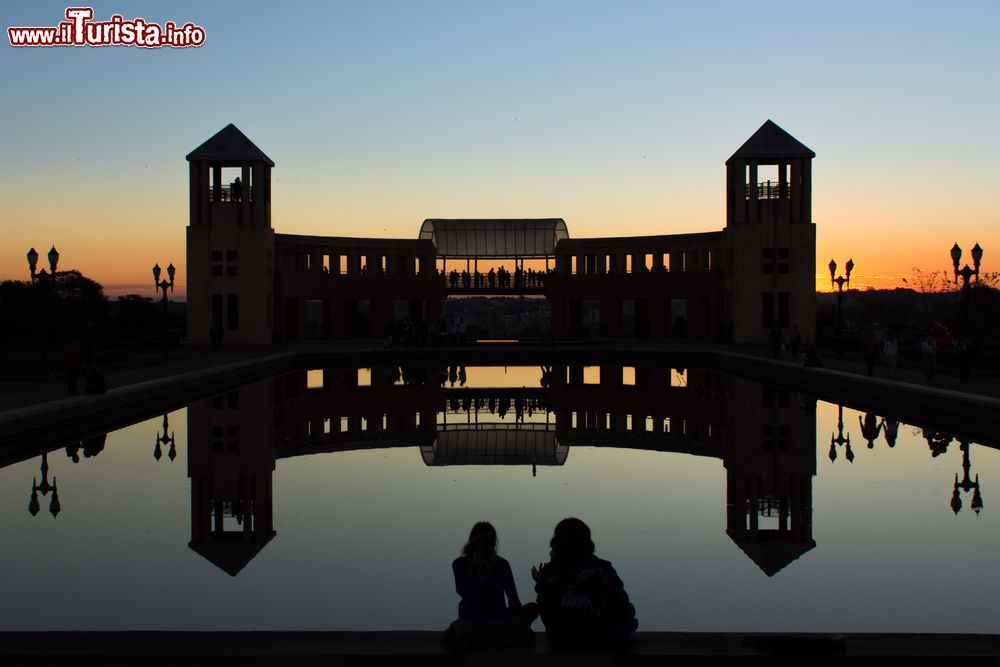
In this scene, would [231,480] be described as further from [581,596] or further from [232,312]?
[232,312]

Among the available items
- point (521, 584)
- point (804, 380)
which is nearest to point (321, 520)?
point (521, 584)

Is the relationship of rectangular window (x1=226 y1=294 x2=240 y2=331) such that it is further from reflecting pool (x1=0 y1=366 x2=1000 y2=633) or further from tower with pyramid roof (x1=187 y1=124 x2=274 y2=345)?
reflecting pool (x1=0 y1=366 x2=1000 y2=633)

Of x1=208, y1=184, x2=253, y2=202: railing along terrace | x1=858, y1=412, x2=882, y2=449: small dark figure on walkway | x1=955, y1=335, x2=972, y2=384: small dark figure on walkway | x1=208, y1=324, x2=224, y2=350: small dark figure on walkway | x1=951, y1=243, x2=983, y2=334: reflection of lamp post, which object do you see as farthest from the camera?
x1=208, y1=184, x2=253, y2=202: railing along terrace

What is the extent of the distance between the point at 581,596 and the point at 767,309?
38526 mm

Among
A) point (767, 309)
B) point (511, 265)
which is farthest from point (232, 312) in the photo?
point (767, 309)

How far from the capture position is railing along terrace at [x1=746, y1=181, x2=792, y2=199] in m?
42.1

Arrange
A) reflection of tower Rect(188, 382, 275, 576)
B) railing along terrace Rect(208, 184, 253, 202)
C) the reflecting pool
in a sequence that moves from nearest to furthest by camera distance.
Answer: the reflecting pool < reflection of tower Rect(188, 382, 275, 576) < railing along terrace Rect(208, 184, 253, 202)

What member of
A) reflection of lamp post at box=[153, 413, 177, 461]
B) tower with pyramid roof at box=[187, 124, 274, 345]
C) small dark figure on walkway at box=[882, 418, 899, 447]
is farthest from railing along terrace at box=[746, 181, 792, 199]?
reflection of lamp post at box=[153, 413, 177, 461]

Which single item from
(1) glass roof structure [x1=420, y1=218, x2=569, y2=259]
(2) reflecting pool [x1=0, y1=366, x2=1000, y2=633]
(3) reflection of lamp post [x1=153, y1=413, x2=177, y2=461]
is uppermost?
(1) glass roof structure [x1=420, y1=218, x2=569, y2=259]

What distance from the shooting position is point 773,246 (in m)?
41.8

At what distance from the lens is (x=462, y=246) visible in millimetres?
55938

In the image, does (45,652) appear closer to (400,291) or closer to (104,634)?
(104,634)

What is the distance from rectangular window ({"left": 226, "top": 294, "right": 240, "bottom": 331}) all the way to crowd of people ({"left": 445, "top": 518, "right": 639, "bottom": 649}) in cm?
3767

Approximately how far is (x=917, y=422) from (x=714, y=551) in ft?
38.1
